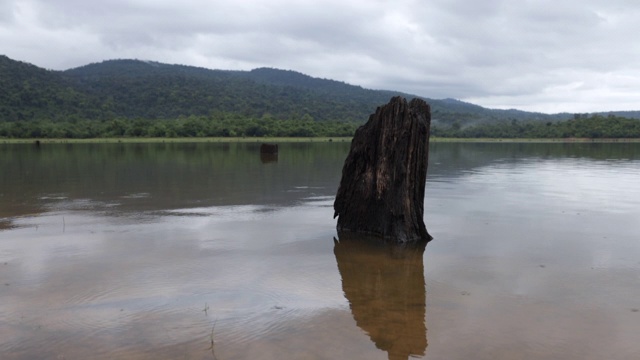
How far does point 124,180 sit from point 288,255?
15.9 m

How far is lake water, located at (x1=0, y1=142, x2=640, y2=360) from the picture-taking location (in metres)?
5.82

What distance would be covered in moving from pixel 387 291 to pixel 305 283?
50.8 inches

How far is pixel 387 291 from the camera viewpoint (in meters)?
7.79

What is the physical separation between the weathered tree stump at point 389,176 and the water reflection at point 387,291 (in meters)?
0.60

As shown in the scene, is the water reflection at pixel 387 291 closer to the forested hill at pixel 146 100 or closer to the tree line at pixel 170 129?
the tree line at pixel 170 129

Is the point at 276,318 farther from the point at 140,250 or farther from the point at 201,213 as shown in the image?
the point at 201,213

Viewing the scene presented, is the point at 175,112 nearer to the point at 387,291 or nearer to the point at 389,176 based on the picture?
the point at 389,176

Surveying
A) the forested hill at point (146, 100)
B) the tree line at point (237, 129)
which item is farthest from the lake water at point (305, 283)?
the forested hill at point (146, 100)

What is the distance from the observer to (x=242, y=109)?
534 feet

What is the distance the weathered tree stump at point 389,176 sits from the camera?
1137cm

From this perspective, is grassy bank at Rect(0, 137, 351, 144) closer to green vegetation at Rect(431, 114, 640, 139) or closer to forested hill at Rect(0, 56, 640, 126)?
forested hill at Rect(0, 56, 640, 126)

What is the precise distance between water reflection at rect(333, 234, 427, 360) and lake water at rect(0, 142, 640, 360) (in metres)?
0.03

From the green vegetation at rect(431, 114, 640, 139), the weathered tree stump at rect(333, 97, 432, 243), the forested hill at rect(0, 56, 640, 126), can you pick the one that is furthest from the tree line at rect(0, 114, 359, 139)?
the weathered tree stump at rect(333, 97, 432, 243)

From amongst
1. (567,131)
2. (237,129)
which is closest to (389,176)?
(237,129)
